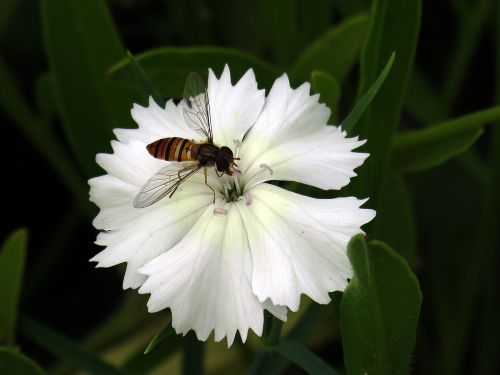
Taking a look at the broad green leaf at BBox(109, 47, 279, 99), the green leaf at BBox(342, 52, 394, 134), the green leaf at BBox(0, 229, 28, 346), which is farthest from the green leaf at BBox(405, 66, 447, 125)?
the green leaf at BBox(0, 229, 28, 346)

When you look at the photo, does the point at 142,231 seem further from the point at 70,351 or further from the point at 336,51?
the point at 336,51

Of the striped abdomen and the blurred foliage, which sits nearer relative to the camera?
→ the striped abdomen

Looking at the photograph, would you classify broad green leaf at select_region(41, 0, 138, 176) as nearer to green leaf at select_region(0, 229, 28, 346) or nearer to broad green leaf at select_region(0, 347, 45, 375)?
green leaf at select_region(0, 229, 28, 346)

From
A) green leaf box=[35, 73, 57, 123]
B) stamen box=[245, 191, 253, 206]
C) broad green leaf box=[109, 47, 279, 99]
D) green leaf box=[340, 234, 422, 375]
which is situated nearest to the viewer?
green leaf box=[340, 234, 422, 375]

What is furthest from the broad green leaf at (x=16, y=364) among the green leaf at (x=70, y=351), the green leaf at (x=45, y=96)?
the green leaf at (x=45, y=96)

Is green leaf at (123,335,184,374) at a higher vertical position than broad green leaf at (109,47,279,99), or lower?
lower

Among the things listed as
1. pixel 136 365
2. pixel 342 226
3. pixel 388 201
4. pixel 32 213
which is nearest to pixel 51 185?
pixel 32 213

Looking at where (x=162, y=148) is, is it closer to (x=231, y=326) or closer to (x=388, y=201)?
(x=231, y=326)
